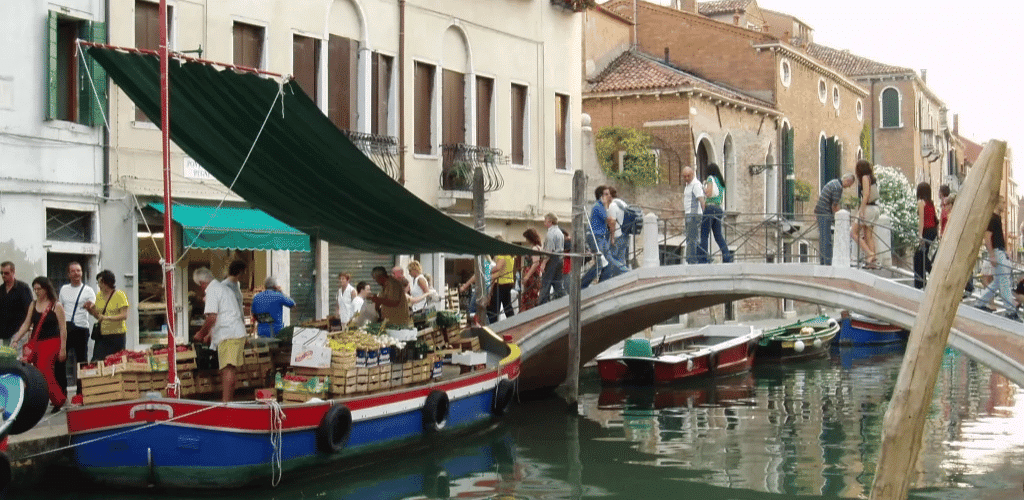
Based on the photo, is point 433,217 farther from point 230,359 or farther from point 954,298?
point 954,298

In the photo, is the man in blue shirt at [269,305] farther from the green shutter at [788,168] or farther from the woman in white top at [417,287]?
the green shutter at [788,168]

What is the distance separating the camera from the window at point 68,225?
41.0 ft

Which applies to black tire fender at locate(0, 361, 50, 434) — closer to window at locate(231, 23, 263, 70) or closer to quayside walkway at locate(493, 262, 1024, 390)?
window at locate(231, 23, 263, 70)

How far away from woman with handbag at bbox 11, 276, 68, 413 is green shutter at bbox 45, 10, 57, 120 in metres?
2.40

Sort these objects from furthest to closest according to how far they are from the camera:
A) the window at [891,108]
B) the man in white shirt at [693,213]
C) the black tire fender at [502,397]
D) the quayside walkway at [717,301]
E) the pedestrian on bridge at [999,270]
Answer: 1. the window at [891,108]
2. the man in white shirt at [693,213]
3. the black tire fender at [502,397]
4. the pedestrian on bridge at [999,270]
5. the quayside walkway at [717,301]

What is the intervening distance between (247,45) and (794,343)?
37.6ft

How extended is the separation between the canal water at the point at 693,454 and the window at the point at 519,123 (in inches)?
140

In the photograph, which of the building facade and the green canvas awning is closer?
the green canvas awning

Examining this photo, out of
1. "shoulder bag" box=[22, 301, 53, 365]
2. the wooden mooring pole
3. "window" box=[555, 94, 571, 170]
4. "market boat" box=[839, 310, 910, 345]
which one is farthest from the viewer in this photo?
"market boat" box=[839, 310, 910, 345]

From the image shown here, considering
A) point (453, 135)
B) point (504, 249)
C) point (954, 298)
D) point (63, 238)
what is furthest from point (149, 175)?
point (954, 298)

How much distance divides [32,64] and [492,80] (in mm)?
7580

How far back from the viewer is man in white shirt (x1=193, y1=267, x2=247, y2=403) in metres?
10.3

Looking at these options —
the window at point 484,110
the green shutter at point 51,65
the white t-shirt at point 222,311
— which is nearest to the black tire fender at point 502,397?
the white t-shirt at point 222,311

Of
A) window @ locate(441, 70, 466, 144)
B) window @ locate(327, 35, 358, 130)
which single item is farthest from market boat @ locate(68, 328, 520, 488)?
window @ locate(441, 70, 466, 144)
